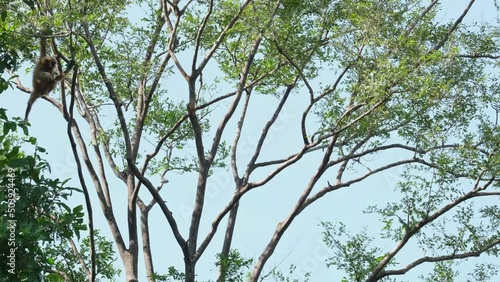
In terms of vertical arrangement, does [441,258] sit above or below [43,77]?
below

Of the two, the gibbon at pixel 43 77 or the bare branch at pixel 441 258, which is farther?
the bare branch at pixel 441 258

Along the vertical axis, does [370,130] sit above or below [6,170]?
above

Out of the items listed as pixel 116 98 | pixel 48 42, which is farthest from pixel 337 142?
pixel 48 42

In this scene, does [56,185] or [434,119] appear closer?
[56,185]

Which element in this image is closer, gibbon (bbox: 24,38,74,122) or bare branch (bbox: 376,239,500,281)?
gibbon (bbox: 24,38,74,122)

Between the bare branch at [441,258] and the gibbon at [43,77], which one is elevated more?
the gibbon at [43,77]

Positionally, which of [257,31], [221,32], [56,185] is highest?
[221,32]

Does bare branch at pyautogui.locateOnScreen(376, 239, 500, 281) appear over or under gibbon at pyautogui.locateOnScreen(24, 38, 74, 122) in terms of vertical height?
under

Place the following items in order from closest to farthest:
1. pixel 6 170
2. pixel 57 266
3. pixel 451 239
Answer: pixel 6 170 → pixel 451 239 → pixel 57 266

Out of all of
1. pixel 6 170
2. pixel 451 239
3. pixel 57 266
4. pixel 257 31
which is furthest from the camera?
pixel 57 266

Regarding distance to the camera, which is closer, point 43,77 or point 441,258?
point 43,77

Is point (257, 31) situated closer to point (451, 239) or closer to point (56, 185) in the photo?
point (451, 239)

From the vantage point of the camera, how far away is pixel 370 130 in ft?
32.8

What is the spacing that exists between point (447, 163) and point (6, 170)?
5.51 m
